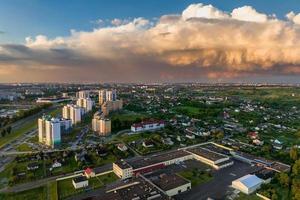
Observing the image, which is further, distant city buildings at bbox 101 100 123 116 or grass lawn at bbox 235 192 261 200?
distant city buildings at bbox 101 100 123 116

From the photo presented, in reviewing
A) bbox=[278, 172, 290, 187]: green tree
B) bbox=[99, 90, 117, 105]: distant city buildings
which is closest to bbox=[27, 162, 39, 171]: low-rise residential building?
bbox=[278, 172, 290, 187]: green tree

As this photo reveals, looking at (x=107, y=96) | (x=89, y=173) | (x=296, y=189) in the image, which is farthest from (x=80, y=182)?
(x=107, y=96)

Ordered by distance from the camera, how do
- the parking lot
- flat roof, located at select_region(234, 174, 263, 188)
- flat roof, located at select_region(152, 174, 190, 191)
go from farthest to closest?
flat roof, located at select_region(234, 174, 263, 188)
flat roof, located at select_region(152, 174, 190, 191)
the parking lot

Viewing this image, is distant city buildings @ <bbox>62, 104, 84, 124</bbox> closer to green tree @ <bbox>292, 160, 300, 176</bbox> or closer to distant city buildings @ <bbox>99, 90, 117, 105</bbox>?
distant city buildings @ <bbox>99, 90, 117, 105</bbox>

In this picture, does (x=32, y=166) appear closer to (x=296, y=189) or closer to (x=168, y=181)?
(x=168, y=181)

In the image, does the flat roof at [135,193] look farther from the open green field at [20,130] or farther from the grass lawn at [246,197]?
the open green field at [20,130]

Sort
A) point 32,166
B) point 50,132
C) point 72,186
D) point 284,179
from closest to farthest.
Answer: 1. point 284,179
2. point 72,186
3. point 32,166
4. point 50,132
